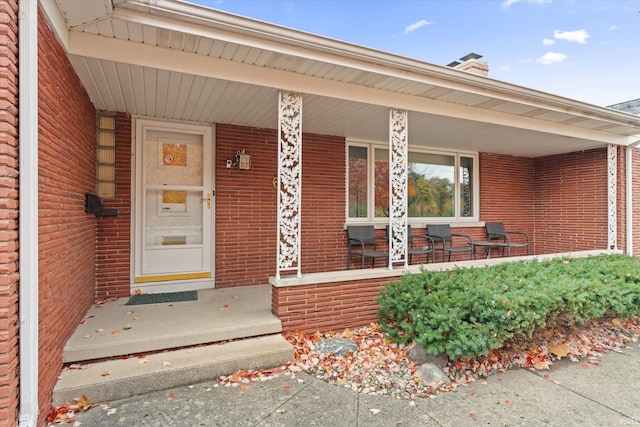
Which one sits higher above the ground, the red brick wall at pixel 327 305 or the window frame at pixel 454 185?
the window frame at pixel 454 185

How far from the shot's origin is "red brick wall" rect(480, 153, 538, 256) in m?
7.50

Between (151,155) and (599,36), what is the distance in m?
10.1

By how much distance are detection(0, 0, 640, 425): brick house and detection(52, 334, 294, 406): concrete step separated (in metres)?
0.19

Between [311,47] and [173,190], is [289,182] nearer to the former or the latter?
[311,47]

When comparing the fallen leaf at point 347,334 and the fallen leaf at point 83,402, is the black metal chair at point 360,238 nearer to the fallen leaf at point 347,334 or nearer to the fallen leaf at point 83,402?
the fallen leaf at point 347,334

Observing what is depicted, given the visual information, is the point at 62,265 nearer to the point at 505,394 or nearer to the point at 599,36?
the point at 505,394

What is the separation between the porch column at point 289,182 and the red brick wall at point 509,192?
5.32 metres

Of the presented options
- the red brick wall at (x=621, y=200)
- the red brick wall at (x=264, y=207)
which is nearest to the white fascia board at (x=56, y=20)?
the red brick wall at (x=264, y=207)

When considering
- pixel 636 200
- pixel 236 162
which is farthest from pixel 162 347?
pixel 636 200

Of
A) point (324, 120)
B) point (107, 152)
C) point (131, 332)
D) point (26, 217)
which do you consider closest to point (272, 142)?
point (324, 120)

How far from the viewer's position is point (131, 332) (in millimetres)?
3127

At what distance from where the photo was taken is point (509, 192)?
7.81m

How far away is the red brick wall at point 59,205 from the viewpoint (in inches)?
87.7

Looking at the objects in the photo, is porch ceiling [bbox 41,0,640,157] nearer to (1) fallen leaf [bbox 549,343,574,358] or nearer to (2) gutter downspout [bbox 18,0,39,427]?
(2) gutter downspout [bbox 18,0,39,427]
